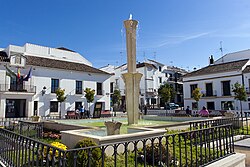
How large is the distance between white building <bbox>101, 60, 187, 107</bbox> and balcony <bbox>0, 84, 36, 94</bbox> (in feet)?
62.6

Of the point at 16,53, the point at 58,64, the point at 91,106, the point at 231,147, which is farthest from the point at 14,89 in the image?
the point at 231,147

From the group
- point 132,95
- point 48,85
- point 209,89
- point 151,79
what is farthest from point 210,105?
point 132,95

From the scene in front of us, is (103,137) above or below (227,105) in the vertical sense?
above

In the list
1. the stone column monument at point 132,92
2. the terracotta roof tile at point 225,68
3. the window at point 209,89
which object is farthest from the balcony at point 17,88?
the window at point 209,89

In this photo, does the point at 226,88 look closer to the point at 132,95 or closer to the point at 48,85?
the point at 132,95

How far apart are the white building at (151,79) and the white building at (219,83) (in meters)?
10.2

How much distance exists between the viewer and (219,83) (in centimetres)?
2975

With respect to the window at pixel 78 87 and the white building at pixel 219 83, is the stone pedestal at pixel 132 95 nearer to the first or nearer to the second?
the window at pixel 78 87

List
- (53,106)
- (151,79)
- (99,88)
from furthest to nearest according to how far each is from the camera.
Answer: (151,79) → (99,88) → (53,106)

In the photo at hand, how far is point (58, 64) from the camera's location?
91.6 ft

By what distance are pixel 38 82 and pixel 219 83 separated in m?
25.0

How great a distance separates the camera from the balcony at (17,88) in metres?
22.6

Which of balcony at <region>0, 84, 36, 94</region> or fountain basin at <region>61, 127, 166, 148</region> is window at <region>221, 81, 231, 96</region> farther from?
fountain basin at <region>61, 127, 166, 148</region>

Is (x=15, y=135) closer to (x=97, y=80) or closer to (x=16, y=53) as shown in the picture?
(x=16, y=53)
